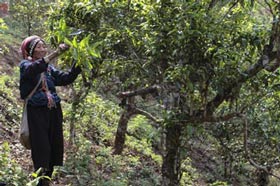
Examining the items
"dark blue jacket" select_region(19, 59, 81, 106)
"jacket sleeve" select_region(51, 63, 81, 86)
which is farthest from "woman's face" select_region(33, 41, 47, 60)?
"jacket sleeve" select_region(51, 63, 81, 86)

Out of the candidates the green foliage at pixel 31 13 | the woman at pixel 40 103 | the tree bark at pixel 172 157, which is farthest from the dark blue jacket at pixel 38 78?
the green foliage at pixel 31 13

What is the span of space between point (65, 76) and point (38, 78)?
12.3 inches

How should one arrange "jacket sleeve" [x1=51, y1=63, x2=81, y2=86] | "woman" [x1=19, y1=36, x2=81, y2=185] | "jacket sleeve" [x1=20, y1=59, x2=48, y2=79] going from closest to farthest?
"jacket sleeve" [x1=20, y1=59, x2=48, y2=79] < "woman" [x1=19, y1=36, x2=81, y2=185] < "jacket sleeve" [x1=51, y1=63, x2=81, y2=86]

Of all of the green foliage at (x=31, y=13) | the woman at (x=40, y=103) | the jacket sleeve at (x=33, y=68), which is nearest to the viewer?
the jacket sleeve at (x=33, y=68)

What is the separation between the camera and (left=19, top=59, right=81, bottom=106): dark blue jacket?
4230mm

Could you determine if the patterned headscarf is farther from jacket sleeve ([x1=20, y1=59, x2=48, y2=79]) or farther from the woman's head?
jacket sleeve ([x1=20, y1=59, x2=48, y2=79])

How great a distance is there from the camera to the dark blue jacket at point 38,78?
13.9 ft

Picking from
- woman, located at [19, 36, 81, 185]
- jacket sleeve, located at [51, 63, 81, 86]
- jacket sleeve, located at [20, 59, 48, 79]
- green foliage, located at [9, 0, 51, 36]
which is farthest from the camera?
green foliage, located at [9, 0, 51, 36]

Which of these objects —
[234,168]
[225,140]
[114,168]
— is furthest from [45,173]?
[234,168]

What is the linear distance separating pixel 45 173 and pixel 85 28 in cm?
182

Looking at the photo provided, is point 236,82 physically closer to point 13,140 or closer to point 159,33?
point 159,33

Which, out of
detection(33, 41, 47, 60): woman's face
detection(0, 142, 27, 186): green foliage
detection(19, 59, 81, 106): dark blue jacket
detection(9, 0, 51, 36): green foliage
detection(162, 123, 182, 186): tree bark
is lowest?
detection(0, 142, 27, 186): green foliage

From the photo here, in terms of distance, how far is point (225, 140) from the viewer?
30.8 ft

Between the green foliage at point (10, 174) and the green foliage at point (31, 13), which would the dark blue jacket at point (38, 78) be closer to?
the green foliage at point (10, 174)
